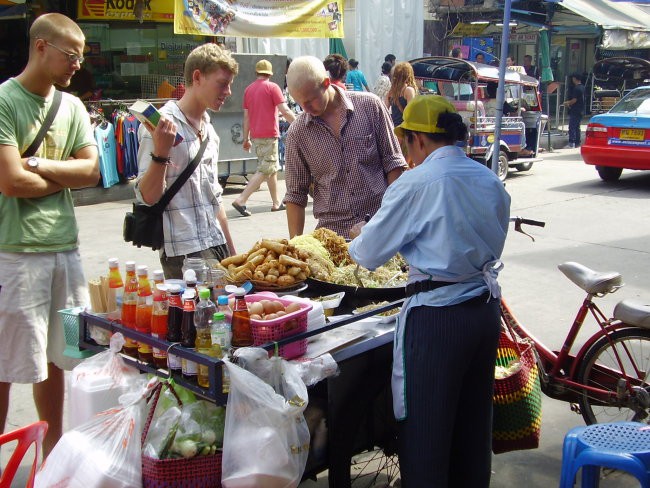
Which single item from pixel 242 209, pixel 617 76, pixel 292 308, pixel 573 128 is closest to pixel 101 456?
pixel 292 308

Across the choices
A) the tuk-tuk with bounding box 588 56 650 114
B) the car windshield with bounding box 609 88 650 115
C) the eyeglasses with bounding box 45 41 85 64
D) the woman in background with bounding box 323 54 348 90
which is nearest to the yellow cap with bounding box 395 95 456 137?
the eyeglasses with bounding box 45 41 85 64

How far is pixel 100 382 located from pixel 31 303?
815mm

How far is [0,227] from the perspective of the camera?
340 centimetres

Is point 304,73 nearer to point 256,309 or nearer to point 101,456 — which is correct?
point 256,309

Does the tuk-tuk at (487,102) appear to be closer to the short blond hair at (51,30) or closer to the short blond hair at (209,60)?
the short blond hair at (209,60)

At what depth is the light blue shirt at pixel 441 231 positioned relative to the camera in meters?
2.74

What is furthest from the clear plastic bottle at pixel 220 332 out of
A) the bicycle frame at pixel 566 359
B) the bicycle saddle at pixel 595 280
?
the bicycle saddle at pixel 595 280

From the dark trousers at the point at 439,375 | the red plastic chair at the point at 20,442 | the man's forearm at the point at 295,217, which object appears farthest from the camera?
the man's forearm at the point at 295,217

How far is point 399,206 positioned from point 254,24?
31.1ft

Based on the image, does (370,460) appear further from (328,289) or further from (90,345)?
(90,345)

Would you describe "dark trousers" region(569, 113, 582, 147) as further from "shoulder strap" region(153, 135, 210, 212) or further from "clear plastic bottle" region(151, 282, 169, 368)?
"clear plastic bottle" region(151, 282, 169, 368)

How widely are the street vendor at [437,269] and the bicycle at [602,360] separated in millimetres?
1275

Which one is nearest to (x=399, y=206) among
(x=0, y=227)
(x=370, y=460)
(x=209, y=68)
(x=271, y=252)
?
(x=271, y=252)

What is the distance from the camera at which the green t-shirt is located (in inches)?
131
